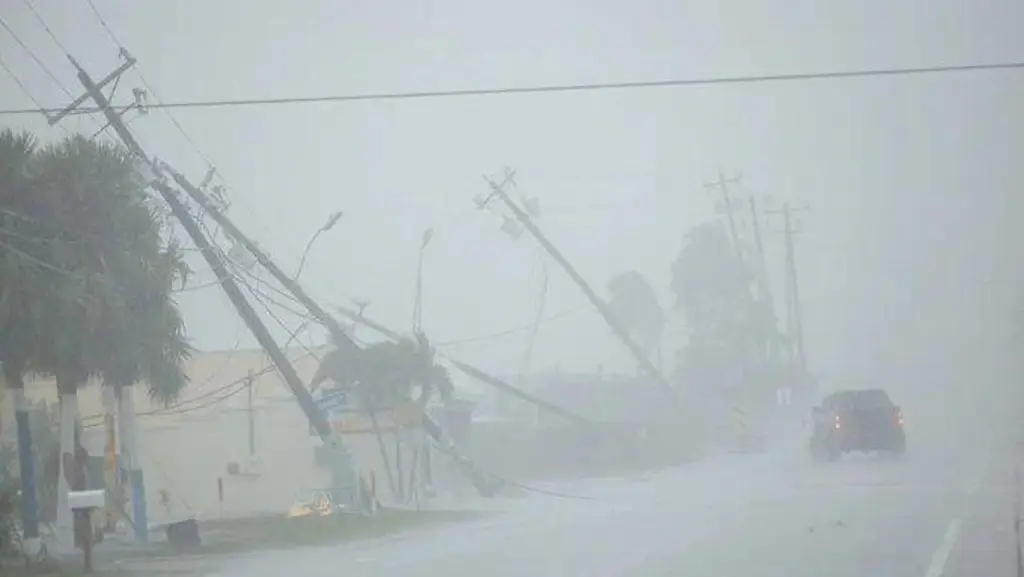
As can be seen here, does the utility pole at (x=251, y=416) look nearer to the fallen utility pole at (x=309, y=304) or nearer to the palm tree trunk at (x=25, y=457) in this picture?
the fallen utility pole at (x=309, y=304)

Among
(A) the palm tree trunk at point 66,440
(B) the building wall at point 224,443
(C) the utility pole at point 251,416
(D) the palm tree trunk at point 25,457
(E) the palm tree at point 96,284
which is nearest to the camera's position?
(D) the palm tree trunk at point 25,457

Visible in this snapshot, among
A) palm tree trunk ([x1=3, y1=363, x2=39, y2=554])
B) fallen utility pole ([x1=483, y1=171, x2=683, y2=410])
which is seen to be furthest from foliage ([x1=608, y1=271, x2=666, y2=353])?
palm tree trunk ([x1=3, y1=363, x2=39, y2=554])

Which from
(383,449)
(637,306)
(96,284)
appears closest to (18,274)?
(96,284)

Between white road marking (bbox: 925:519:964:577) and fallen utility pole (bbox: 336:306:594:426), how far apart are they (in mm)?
5534

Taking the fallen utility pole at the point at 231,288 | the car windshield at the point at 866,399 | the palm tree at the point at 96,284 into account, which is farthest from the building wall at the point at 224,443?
the car windshield at the point at 866,399

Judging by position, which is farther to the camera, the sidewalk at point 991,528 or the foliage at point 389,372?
the foliage at point 389,372

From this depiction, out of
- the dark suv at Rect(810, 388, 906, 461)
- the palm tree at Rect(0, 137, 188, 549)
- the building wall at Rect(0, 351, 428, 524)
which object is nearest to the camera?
the palm tree at Rect(0, 137, 188, 549)

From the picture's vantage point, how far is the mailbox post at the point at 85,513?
53.3ft

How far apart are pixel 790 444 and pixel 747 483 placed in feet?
2.66

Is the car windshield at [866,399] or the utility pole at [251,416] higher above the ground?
the utility pole at [251,416]

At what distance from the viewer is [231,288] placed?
20.8 m

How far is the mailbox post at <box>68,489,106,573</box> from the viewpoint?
16.2 metres

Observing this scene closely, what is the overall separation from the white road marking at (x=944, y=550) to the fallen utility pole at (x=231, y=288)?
7232 millimetres

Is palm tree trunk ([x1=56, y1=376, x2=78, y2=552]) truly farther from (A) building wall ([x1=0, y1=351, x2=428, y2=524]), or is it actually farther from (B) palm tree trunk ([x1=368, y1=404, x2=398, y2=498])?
(B) palm tree trunk ([x1=368, y1=404, x2=398, y2=498])
